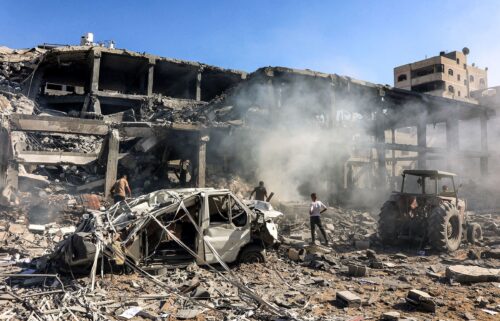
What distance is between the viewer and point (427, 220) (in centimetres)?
865

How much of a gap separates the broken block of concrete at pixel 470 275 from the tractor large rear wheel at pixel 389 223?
2870 millimetres

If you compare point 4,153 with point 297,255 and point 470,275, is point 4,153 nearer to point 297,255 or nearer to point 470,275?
point 297,255

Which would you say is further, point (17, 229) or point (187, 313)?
point (17, 229)

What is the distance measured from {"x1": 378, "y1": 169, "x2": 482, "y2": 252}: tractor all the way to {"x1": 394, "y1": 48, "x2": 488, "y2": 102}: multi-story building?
40.2 m

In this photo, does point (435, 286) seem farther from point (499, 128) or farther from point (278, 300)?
point (499, 128)

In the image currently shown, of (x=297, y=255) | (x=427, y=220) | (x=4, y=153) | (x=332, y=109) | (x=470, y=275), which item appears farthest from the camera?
(x=332, y=109)

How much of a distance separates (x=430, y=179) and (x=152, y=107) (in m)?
16.0

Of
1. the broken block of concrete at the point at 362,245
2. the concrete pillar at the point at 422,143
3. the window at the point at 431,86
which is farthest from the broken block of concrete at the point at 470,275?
the window at the point at 431,86

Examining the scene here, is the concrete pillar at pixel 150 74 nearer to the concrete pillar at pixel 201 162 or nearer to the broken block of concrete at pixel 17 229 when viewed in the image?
the concrete pillar at pixel 201 162

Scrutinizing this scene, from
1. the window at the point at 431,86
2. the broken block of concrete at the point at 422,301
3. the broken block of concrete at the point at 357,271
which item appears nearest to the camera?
the broken block of concrete at the point at 422,301

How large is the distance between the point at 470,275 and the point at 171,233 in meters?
5.24

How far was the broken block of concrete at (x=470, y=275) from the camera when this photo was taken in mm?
5906

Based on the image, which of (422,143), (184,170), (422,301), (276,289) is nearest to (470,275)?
(422,301)

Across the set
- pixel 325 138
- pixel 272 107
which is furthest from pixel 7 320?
pixel 325 138
